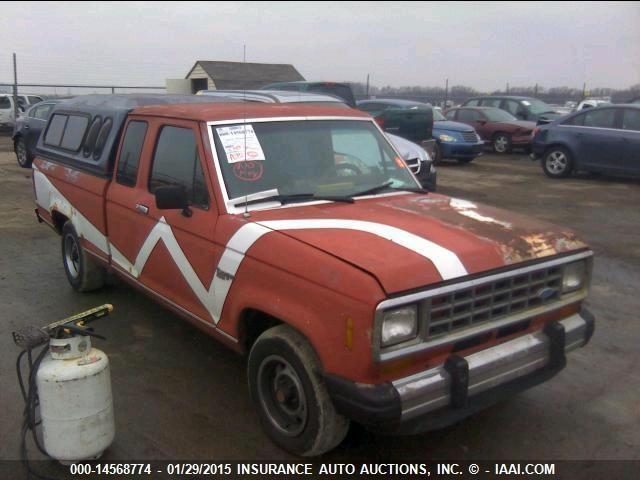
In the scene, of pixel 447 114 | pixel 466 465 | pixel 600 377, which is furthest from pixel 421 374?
pixel 447 114

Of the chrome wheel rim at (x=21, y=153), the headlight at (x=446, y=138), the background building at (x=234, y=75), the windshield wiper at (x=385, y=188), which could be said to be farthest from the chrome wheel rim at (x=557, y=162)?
the background building at (x=234, y=75)

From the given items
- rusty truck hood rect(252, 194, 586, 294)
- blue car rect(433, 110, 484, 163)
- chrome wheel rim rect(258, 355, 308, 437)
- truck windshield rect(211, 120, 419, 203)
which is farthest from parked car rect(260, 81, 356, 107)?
chrome wheel rim rect(258, 355, 308, 437)

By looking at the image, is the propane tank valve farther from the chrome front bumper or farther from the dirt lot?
the chrome front bumper

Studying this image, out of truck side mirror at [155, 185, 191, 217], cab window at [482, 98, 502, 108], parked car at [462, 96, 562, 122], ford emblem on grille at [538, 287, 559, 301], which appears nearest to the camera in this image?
ford emblem on grille at [538, 287, 559, 301]

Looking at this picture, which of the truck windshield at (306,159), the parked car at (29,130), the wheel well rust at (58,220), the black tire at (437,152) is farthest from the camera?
the black tire at (437,152)

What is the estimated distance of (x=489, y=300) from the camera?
3152 millimetres

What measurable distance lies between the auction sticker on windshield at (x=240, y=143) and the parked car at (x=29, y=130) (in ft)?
38.5

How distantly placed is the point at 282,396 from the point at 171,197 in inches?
52.8

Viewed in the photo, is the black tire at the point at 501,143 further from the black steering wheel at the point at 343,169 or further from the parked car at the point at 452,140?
the black steering wheel at the point at 343,169

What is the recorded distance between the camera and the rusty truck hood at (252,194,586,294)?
2924 mm

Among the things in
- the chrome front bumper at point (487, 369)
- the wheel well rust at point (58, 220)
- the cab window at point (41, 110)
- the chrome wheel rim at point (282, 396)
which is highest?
the cab window at point (41, 110)

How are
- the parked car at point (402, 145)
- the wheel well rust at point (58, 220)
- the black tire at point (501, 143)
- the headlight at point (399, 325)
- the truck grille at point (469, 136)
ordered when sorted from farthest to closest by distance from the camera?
1. the black tire at point (501, 143)
2. the truck grille at point (469, 136)
3. the parked car at point (402, 145)
4. the wheel well rust at point (58, 220)
5. the headlight at point (399, 325)

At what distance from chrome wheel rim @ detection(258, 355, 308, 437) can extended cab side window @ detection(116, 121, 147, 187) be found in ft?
6.61

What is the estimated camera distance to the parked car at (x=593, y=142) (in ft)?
40.6
